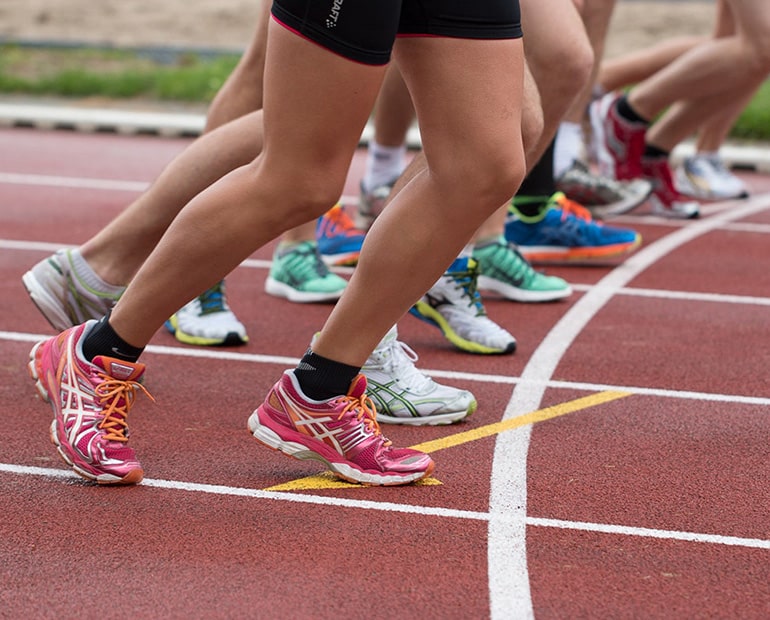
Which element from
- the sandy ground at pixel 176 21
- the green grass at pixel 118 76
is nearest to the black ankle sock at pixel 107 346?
the green grass at pixel 118 76

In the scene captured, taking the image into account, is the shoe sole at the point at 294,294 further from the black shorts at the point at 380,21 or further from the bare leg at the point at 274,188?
the black shorts at the point at 380,21

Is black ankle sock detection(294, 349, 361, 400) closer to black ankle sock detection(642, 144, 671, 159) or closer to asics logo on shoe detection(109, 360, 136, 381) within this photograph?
asics logo on shoe detection(109, 360, 136, 381)

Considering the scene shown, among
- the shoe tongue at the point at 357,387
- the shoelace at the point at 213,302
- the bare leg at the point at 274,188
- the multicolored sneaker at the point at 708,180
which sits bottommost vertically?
the multicolored sneaker at the point at 708,180

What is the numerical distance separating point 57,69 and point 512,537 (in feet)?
42.7

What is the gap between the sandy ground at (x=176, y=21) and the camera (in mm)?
16766

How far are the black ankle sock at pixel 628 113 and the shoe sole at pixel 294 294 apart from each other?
9.47 feet

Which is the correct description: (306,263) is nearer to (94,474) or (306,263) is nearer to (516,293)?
(516,293)

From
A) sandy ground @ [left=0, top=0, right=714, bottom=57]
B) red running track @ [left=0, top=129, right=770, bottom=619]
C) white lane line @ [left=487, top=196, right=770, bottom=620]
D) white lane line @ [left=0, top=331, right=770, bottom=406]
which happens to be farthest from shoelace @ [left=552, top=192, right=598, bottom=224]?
sandy ground @ [left=0, top=0, right=714, bottom=57]

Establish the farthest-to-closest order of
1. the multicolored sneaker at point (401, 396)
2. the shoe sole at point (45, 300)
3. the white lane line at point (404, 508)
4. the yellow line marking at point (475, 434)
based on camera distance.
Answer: the shoe sole at point (45, 300) → the multicolored sneaker at point (401, 396) → the yellow line marking at point (475, 434) → the white lane line at point (404, 508)

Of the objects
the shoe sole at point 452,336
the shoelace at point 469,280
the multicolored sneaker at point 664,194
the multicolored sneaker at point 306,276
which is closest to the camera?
Result: the shoelace at point 469,280

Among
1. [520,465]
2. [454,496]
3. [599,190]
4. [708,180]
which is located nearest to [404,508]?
[454,496]

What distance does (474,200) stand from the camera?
9.11 ft

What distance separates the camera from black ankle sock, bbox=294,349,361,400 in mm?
2928

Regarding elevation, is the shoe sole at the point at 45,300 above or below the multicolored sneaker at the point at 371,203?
above
